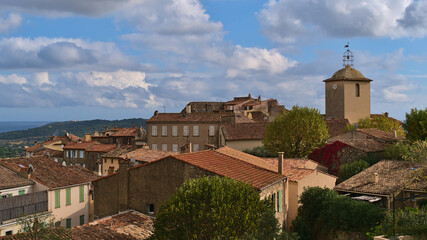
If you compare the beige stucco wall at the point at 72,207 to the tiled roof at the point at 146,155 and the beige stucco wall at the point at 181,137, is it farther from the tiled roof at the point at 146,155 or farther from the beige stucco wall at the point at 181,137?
the beige stucco wall at the point at 181,137

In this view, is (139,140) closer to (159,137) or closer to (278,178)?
(159,137)

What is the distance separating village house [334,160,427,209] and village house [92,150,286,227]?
20.5 ft

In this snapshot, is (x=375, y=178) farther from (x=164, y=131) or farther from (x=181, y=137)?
(x=164, y=131)

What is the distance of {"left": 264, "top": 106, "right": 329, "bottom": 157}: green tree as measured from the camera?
41.6 m

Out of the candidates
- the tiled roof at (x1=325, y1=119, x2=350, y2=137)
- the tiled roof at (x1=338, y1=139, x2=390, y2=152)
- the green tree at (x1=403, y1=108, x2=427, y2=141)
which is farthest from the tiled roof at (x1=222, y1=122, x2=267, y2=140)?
the green tree at (x1=403, y1=108, x2=427, y2=141)

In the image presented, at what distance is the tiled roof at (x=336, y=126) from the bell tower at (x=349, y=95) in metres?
3.95

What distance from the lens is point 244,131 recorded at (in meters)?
54.2

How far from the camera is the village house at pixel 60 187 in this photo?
1197 inches

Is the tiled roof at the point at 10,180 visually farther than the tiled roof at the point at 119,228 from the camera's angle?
Yes

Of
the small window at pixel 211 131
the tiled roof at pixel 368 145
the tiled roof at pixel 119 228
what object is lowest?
the tiled roof at pixel 119 228

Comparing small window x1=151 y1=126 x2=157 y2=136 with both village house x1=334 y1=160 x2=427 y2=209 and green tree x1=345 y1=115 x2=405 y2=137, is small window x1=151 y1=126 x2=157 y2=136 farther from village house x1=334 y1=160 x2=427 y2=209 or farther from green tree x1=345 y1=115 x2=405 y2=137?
village house x1=334 y1=160 x2=427 y2=209

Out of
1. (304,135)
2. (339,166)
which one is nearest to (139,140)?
(304,135)

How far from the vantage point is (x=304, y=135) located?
41.8m

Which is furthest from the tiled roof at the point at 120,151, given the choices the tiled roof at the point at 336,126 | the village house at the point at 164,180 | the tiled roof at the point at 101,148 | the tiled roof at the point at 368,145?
the village house at the point at 164,180
